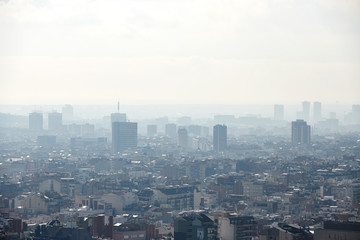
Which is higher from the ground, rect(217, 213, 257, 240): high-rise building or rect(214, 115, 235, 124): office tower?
rect(217, 213, 257, 240): high-rise building

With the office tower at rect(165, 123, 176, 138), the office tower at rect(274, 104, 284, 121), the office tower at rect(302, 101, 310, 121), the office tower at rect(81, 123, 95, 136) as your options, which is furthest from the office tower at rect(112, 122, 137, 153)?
the office tower at rect(274, 104, 284, 121)

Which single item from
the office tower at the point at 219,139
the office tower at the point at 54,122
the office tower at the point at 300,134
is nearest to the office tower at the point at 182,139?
the office tower at the point at 219,139

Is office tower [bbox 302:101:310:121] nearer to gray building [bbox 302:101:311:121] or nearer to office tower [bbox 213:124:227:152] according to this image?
gray building [bbox 302:101:311:121]

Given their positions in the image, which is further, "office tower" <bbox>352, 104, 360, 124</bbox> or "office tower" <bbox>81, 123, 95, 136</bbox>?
"office tower" <bbox>352, 104, 360, 124</bbox>

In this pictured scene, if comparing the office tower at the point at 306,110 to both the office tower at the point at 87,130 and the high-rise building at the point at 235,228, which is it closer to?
the office tower at the point at 87,130

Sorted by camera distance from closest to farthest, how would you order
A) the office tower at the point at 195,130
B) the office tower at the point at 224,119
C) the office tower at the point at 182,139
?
the office tower at the point at 182,139, the office tower at the point at 195,130, the office tower at the point at 224,119

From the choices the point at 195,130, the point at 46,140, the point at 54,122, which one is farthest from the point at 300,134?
the point at 54,122

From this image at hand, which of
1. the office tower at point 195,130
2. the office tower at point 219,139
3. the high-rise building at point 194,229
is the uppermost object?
the high-rise building at point 194,229

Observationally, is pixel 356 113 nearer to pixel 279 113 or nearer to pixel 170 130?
pixel 279 113

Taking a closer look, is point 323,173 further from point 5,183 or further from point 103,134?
point 103,134
